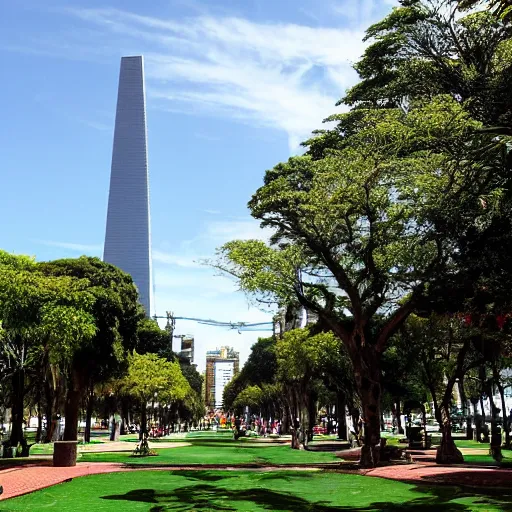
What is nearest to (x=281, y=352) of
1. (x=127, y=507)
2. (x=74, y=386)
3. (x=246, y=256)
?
(x=74, y=386)

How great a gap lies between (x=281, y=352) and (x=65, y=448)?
64.3 ft

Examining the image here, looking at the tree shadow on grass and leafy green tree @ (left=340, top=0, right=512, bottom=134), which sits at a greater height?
leafy green tree @ (left=340, top=0, right=512, bottom=134)

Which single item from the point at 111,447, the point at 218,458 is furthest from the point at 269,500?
the point at 111,447

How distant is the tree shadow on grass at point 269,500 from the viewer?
13.7 meters

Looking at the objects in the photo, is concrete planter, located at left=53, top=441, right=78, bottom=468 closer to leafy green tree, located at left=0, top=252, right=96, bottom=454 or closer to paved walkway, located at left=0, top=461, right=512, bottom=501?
paved walkway, located at left=0, top=461, right=512, bottom=501

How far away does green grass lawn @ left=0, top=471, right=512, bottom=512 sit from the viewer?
46.0 feet

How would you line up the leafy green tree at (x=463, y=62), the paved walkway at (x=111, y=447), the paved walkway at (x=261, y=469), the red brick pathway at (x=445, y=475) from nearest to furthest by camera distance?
the leafy green tree at (x=463, y=62) → the paved walkway at (x=261, y=469) → the red brick pathway at (x=445, y=475) → the paved walkway at (x=111, y=447)

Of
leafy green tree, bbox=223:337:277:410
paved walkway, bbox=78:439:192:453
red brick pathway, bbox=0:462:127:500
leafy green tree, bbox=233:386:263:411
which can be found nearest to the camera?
red brick pathway, bbox=0:462:127:500

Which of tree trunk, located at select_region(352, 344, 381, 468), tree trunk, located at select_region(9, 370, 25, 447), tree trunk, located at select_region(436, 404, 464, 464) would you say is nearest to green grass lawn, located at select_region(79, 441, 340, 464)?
tree trunk, located at select_region(9, 370, 25, 447)

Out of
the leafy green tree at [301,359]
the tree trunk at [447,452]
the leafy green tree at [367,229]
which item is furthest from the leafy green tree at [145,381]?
the tree trunk at [447,452]

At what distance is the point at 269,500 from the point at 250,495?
110 centimetres

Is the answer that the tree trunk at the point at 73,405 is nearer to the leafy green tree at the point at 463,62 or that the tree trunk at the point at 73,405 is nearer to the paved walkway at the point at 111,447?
the paved walkway at the point at 111,447

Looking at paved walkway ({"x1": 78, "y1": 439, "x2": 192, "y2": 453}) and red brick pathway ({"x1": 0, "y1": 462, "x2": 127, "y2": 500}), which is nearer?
red brick pathway ({"x1": 0, "y1": 462, "x2": 127, "y2": 500})

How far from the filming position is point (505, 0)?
9.31 metres
